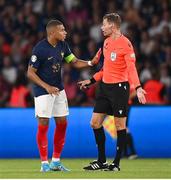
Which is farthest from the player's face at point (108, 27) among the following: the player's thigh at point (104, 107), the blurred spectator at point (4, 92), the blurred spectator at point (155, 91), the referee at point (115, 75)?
the blurred spectator at point (4, 92)

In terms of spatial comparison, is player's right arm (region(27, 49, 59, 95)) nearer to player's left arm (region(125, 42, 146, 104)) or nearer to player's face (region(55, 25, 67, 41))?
player's face (region(55, 25, 67, 41))

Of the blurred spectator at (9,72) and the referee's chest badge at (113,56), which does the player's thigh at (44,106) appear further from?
the blurred spectator at (9,72)

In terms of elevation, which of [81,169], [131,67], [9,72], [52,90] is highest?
[131,67]

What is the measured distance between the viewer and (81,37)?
20719 mm

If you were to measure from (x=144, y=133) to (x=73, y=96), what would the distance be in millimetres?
3253

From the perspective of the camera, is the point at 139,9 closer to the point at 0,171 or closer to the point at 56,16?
the point at 56,16

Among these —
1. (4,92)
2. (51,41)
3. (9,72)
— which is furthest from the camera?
(9,72)

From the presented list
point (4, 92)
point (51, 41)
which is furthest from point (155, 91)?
point (51, 41)

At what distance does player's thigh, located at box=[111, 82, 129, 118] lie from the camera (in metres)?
12.5

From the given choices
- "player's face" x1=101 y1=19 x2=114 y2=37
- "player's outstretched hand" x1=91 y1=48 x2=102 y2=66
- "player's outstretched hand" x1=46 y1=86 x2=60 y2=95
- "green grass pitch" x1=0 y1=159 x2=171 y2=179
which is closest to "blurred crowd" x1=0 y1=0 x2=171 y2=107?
"green grass pitch" x1=0 y1=159 x2=171 y2=179

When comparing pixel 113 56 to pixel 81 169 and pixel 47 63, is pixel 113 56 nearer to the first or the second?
pixel 47 63

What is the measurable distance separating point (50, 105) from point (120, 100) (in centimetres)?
104

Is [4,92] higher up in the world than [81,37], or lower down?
lower down

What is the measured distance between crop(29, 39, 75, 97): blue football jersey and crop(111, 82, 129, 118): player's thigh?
0.90 metres
